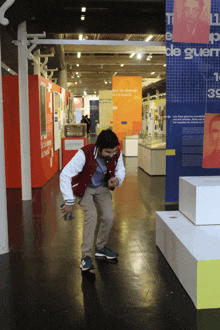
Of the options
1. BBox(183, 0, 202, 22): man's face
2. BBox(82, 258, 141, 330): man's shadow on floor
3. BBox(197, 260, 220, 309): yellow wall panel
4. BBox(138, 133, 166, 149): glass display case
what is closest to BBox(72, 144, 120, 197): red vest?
BBox(82, 258, 141, 330): man's shadow on floor

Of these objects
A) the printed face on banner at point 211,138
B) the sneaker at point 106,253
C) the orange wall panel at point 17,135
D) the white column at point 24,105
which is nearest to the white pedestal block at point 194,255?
the sneaker at point 106,253

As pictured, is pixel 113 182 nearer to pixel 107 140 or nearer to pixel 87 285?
pixel 107 140

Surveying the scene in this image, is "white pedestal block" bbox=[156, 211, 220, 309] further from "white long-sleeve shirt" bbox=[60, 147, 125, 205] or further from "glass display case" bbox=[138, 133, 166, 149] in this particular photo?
"glass display case" bbox=[138, 133, 166, 149]

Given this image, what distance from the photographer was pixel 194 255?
267 centimetres

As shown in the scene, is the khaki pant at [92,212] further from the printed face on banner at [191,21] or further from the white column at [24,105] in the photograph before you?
the white column at [24,105]

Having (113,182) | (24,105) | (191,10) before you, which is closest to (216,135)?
(191,10)

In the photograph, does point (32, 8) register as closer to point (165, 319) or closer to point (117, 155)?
point (117, 155)

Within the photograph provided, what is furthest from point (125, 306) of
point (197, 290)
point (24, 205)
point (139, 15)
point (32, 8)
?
point (139, 15)

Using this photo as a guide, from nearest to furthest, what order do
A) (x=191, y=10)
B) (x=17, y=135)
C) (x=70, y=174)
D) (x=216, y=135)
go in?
(x=70, y=174) → (x=191, y=10) → (x=216, y=135) → (x=17, y=135)

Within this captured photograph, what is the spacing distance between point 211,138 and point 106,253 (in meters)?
2.72

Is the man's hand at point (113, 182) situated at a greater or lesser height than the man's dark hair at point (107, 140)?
lesser

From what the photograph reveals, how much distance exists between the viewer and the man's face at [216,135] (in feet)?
17.4

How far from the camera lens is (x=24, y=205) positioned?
602cm

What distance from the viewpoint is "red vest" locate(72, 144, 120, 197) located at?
3184 millimetres
